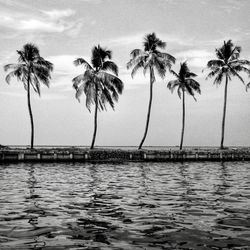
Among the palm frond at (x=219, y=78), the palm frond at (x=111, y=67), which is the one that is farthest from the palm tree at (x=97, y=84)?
the palm frond at (x=219, y=78)

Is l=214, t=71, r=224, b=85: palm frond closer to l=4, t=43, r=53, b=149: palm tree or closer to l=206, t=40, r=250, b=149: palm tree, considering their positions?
l=206, t=40, r=250, b=149: palm tree

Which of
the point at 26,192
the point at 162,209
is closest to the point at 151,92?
the point at 26,192

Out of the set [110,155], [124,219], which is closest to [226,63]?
[110,155]

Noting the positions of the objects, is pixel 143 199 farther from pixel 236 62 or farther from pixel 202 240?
pixel 236 62

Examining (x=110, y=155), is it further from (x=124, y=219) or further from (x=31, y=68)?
(x=124, y=219)

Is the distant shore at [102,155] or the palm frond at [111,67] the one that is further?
the palm frond at [111,67]

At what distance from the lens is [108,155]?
4778 cm

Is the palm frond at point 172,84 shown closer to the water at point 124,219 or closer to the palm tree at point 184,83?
the palm tree at point 184,83

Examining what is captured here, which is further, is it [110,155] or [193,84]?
[193,84]

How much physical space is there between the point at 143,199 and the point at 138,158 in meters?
34.3

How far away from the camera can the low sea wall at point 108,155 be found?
43600mm

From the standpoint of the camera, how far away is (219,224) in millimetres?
10055

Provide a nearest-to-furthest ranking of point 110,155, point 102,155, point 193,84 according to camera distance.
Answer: point 102,155 < point 110,155 < point 193,84

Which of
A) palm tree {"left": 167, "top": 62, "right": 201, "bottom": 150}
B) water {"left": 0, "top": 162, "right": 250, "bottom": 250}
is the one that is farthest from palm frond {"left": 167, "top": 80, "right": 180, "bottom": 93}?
water {"left": 0, "top": 162, "right": 250, "bottom": 250}
